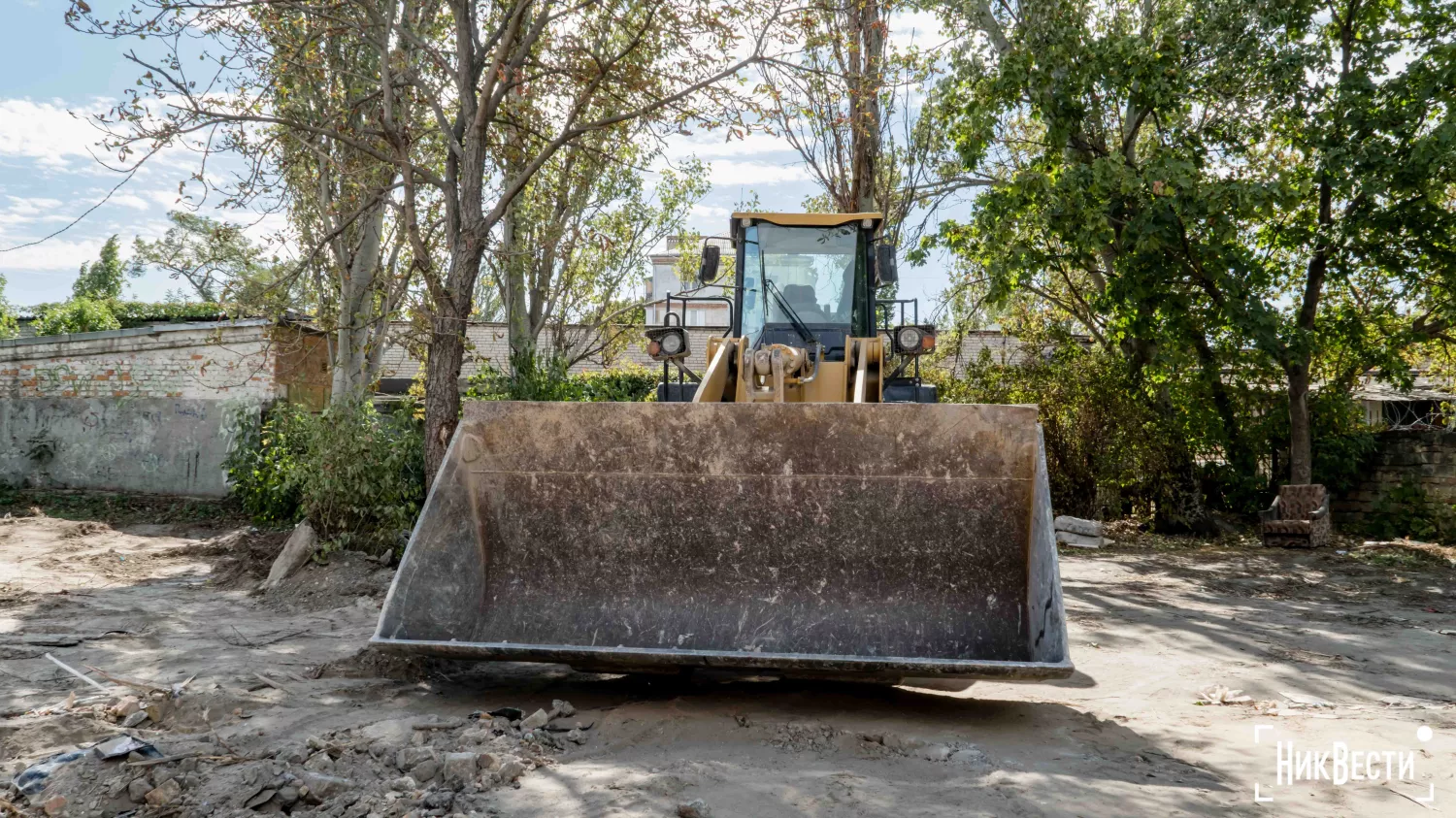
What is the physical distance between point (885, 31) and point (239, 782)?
420 inches

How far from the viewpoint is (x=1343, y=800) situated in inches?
125

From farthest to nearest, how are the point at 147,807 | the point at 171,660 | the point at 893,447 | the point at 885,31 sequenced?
the point at 885,31
the point at 171,660
the point at 893,447
the point at 147,807

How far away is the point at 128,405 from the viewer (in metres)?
13.4

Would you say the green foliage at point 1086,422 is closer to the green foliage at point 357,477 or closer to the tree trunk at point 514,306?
the tree trunk at point 514,306

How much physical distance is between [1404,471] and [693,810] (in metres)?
12.3

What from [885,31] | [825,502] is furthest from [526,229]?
[825,502]

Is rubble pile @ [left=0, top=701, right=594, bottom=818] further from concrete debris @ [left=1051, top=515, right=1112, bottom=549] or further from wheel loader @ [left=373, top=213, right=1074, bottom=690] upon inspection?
concrete debris @ [left=1051, top=515, right=1112, bottom=549]

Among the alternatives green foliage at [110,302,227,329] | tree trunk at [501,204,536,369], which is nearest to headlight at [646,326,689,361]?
tree trunk at [501,204,536,369]

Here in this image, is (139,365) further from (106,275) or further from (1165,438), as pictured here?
(106,275)

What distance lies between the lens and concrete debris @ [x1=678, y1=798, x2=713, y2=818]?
2936mm

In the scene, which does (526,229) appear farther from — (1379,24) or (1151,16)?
(1379,24)

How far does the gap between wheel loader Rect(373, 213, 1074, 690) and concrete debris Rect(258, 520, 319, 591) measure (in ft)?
11.6

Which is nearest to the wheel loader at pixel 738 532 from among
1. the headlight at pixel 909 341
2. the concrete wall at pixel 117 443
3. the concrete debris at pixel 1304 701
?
the concrete debris at pixel 1304 701

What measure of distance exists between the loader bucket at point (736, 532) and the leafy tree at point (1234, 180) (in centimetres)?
680
